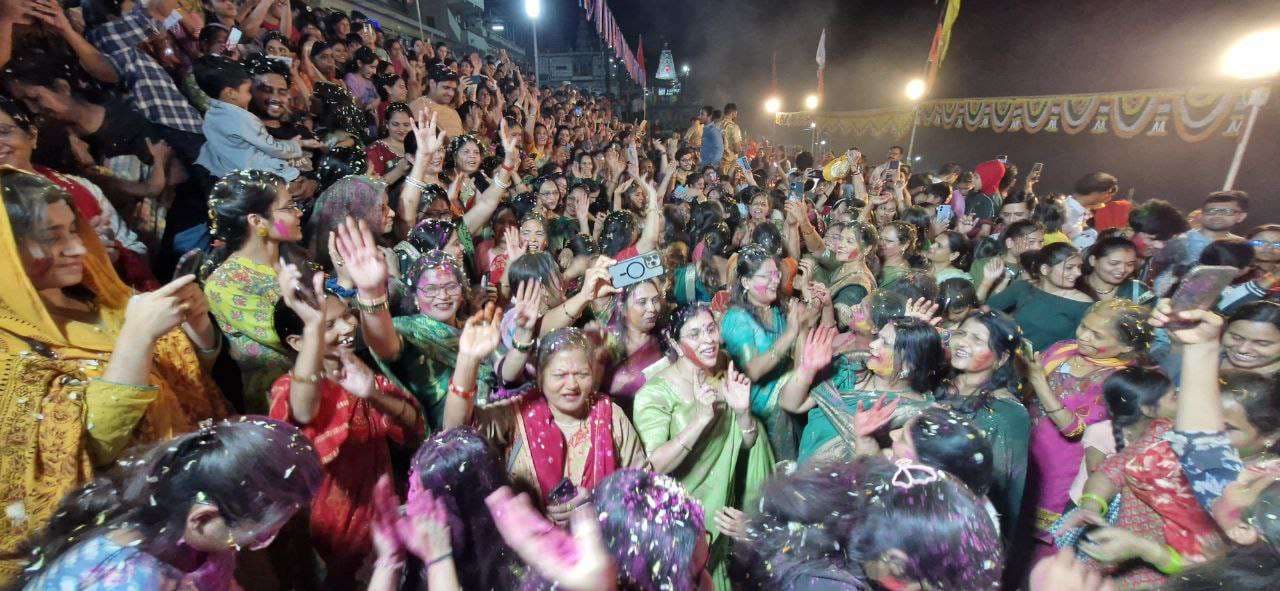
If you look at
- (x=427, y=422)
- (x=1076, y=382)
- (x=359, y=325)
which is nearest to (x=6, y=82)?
(x=359, y=325)

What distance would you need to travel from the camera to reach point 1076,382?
8.43 ft

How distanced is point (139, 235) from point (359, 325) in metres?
1.63

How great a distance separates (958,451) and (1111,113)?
13895 mm

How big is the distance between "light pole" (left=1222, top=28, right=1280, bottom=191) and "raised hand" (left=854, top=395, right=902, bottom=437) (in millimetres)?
8992

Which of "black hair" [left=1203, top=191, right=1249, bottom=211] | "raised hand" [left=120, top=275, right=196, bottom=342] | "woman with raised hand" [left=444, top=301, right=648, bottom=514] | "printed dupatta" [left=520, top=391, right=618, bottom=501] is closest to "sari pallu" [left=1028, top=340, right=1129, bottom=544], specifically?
"woman with raised hand" [left=444, top=301, right=648, bottom=514]

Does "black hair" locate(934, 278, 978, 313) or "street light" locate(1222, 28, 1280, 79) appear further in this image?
"street light" locate(1222, 28, 1280, 79)

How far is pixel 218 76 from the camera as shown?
3217 millimetres

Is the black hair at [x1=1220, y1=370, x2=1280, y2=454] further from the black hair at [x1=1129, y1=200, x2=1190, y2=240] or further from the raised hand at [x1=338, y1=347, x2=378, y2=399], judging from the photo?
the black hair at [x1=1129, y1=200, x2=1190, y2=240]

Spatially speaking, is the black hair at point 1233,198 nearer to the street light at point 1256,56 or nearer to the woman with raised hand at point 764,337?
the woman with raised hand at point 764,337

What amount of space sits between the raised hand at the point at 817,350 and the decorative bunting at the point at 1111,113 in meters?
9.69

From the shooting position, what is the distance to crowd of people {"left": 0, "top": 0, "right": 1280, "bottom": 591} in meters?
1.33

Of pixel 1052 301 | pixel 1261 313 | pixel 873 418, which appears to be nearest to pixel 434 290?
pixel 873 418

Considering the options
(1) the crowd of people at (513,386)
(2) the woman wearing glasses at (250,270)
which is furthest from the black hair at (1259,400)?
(2) the woman wearing glasses at (250,270)

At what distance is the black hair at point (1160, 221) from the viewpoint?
15.7ft
